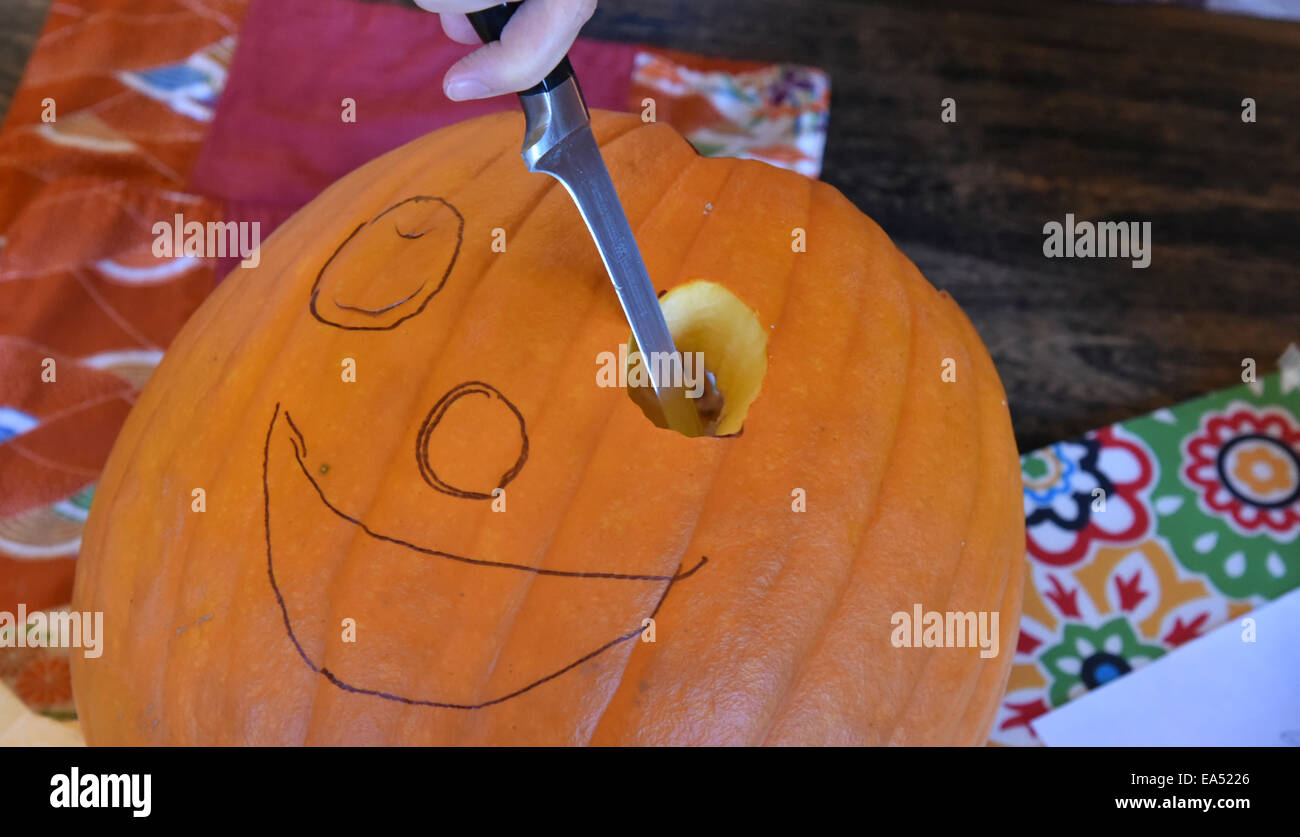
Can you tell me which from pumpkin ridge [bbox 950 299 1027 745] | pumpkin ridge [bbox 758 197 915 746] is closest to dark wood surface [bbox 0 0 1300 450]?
pumpkin ridge [bbox 950 299 1027 745]

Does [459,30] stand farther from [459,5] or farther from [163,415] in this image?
[163,415]

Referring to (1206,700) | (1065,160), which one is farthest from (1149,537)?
(1065,160)

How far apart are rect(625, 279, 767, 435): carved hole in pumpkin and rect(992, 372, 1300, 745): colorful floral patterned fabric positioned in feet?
1.38

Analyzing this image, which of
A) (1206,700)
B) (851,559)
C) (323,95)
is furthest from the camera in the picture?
(323,95)

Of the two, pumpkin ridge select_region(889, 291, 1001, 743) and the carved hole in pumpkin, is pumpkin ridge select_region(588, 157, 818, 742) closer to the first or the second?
the carved hole in pumpkin

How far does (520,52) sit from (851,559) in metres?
0.36

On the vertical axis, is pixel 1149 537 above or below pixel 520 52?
below

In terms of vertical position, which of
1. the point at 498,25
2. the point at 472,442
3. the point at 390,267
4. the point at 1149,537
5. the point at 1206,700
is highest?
the point at 498,25

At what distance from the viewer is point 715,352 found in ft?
2.24

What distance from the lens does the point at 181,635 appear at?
55cm

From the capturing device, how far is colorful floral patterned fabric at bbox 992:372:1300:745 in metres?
0.93

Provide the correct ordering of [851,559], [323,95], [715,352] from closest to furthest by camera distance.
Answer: [851,559], [715,352], [323,95]

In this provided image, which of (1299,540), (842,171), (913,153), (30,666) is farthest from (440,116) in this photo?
(1299,540)

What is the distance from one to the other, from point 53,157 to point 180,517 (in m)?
0.73
